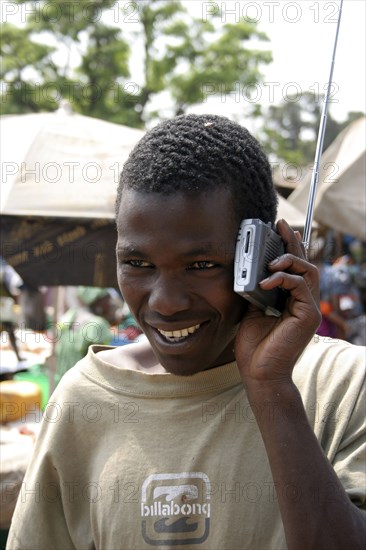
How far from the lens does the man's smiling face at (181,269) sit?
141 centimetres

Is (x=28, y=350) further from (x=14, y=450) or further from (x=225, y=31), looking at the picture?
(x=225, y=31)

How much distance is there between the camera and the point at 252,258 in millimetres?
1354

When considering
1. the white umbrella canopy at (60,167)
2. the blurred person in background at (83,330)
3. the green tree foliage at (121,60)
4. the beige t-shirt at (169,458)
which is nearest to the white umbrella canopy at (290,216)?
the white umbrella canopy at (60,167)

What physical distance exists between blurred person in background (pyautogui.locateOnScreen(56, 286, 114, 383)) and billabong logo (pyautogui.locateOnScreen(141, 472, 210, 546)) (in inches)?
161

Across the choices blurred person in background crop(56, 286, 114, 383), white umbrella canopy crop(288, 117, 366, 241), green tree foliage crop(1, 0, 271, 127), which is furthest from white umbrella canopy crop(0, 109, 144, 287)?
green tree foliage crop(1, 0, 271, 127)

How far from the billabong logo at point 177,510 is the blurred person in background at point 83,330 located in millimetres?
4099

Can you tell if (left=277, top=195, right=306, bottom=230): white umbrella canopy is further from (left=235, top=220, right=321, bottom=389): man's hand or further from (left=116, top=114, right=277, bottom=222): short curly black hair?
(left=235, top=220, right=321, bottom=389): man's hand

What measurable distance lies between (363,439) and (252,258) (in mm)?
430

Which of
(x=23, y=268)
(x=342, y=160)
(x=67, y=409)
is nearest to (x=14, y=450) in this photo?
(x=23, y=268)

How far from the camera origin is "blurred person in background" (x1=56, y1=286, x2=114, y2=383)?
5.66m

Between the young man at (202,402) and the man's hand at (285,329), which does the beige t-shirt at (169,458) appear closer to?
the young man at (202,402)

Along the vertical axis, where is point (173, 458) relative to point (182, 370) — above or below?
below

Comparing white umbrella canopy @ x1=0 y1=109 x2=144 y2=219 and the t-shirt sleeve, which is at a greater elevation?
the t-shirt sleeve

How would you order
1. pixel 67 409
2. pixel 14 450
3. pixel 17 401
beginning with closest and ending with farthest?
1. pixel 67 409
2. pixel 14 450
3. pixel 17 401
